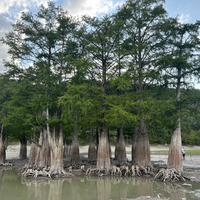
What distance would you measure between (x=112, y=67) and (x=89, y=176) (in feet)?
36.8

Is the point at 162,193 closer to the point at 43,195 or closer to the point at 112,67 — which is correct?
the point at 43,195

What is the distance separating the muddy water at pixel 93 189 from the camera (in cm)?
1146

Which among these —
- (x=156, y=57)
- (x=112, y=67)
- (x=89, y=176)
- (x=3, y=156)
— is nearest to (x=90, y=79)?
(x=112, y=67)

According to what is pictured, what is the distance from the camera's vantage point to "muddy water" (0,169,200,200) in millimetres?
11461

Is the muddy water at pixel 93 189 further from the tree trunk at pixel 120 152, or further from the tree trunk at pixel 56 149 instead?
the tree trunk at pixel 120 152

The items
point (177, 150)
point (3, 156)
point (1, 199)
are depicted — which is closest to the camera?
point (1, 199)

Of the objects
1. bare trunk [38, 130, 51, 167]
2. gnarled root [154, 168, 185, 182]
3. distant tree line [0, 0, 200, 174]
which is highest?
distant tree line [0, 0, 200, 174]

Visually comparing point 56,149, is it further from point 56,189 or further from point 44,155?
point 56,189

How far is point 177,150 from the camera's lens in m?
16.6

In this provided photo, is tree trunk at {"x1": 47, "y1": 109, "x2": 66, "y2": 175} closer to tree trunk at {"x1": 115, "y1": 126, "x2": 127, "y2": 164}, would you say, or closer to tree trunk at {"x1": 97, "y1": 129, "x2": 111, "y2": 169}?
tree trunk at {"x1": 97, "y1": 129, "x2": 111, "y2": 169}

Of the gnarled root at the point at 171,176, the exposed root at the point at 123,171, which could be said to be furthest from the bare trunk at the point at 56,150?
the gnarled root at the point at 171,176

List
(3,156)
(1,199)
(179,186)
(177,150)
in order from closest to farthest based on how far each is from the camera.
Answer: (1,199)
(179,186)
(177,150)
(3,156)

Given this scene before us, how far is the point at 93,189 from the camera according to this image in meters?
13.4

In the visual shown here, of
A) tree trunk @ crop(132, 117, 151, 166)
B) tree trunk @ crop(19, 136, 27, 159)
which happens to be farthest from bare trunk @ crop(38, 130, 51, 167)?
tree trunk @ crop(19, 136, 27, 159)
